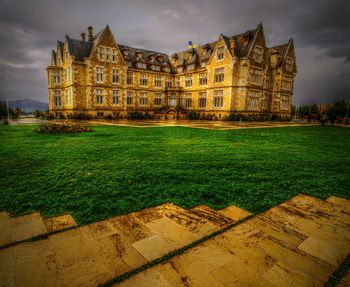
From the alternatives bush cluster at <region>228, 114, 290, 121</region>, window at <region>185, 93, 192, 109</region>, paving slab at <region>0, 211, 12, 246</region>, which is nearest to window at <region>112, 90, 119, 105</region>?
window at <region>185, 93, 192, 109</region>

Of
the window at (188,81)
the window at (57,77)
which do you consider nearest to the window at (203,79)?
the window at (188,81)

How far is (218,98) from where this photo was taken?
124 ft

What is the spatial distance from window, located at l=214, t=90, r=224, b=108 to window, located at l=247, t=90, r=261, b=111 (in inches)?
181

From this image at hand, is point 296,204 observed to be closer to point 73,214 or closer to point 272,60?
point 73,214

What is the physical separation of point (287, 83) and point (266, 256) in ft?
157

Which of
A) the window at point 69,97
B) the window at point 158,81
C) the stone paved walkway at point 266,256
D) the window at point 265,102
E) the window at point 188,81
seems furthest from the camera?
the window at point 158,81

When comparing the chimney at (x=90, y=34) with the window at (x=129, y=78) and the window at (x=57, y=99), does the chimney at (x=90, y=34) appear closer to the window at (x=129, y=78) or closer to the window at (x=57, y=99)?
the window at (x=129, y=78)

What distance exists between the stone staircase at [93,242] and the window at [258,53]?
38.3m

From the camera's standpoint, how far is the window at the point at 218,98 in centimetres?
3729

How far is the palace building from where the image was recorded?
1368 inches

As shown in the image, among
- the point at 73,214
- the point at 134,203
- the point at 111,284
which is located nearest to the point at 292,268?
the point at 111,284

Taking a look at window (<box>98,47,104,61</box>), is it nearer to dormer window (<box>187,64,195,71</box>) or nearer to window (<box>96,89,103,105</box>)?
window (<box>96,89,103,105</box>)

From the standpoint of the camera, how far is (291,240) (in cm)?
270

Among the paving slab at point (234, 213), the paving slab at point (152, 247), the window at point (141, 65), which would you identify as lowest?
the paving slab at point (152, 247)
